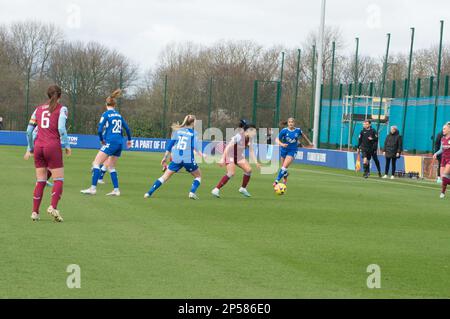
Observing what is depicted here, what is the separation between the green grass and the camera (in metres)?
7.90

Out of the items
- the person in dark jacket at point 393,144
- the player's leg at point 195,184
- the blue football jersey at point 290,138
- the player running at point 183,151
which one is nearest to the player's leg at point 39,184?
the player running at point 183,151

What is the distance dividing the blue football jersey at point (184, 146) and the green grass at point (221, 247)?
881 millimetres

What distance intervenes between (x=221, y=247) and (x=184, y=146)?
22.4 feet

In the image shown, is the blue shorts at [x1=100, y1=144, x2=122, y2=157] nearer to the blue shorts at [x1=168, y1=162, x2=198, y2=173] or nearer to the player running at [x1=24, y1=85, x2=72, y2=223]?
the blue shorts at [x1=168, y1=162, x2=198, y2=173]

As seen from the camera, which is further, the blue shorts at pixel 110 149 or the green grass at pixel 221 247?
the blue shorts at pixel 110 149

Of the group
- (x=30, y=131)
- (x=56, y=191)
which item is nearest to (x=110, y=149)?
(x=30, y=131)

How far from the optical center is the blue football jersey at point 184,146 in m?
17.1

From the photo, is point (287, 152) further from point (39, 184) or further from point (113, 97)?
point (39, 184)

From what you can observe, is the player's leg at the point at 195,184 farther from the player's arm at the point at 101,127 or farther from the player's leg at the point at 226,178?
the player's arm at the point at 101,127

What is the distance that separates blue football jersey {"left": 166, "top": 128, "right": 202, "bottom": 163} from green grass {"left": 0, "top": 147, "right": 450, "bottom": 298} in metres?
0.88

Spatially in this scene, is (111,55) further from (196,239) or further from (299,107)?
(196,239)

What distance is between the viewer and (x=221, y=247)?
10.6 m

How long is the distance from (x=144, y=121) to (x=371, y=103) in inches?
673
